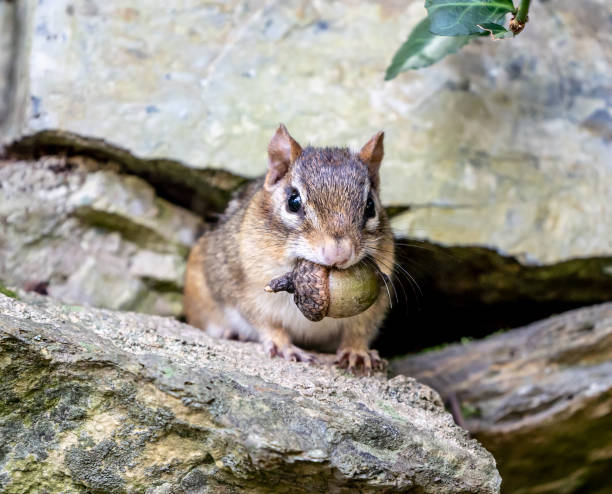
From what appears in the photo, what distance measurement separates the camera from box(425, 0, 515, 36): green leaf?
370 cm

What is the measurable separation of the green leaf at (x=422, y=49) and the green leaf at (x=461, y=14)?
787 millimetres

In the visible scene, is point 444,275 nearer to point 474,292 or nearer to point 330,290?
point 474,292

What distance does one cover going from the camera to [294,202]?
3.74 metres

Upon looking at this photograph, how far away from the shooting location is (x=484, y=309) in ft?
18.0

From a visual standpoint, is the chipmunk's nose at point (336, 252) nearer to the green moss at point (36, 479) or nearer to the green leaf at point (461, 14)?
the green leaf at point (461, 14)

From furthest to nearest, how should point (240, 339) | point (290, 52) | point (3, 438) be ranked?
point (290, 52) → point (240, 339) → point (3, 438)

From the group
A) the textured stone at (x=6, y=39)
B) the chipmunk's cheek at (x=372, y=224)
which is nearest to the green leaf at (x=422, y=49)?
the chipmunk's cheek at (x=372, y=224)

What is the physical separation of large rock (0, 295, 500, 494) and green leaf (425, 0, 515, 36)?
216cm

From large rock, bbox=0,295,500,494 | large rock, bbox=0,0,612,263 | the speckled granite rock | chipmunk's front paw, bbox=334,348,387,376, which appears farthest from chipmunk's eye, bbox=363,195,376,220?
the speckled granite rock

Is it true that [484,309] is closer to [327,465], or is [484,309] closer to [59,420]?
[327,465]

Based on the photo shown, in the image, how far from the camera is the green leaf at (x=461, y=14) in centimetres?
370

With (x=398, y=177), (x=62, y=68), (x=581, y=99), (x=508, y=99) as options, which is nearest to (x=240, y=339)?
(x=398, y=177)

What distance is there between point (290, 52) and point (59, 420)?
11.2 ft

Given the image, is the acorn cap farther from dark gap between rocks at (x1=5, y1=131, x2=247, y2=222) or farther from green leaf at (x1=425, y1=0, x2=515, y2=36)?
dark gap between rocks at (x1=5, y1=131, x2=247, y2=222)
